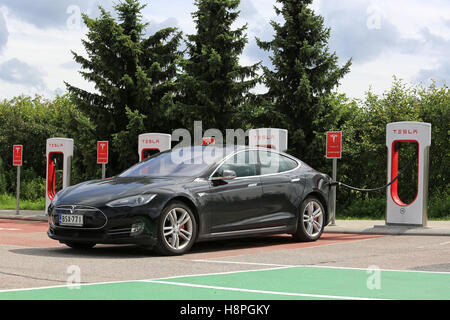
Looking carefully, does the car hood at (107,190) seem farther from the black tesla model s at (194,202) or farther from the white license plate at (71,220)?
the white license plate at (71,220)

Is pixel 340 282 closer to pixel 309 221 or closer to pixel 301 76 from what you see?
pixel 309 221

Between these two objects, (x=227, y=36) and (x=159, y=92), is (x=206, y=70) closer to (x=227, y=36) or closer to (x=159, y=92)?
(x=227, y=36)

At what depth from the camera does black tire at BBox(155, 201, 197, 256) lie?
30.4 feet

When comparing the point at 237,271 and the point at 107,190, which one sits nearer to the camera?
the point at 237,271

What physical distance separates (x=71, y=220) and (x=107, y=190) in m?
0.64

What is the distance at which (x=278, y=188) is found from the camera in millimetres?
11000

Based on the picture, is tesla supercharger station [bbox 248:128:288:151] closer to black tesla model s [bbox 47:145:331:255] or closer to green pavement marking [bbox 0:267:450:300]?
black tesla model s [bbox 47:145:331:255]

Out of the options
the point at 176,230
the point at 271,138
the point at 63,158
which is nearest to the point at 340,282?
the point at 176,230

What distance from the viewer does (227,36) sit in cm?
2981

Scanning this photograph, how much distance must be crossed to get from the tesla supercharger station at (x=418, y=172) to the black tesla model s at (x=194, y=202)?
3069 mm

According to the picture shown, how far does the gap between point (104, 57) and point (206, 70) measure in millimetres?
5467

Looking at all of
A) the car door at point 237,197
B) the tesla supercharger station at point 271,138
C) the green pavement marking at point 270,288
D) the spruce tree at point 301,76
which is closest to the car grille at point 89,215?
the car door at point 237,197

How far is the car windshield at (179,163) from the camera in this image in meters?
10.3
